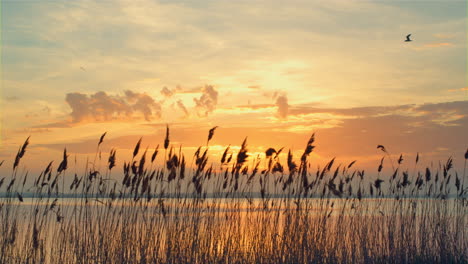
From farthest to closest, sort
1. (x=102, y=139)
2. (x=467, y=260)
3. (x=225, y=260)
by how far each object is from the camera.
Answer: (x=467, y=260), (x=225, y=260), (x=102, y=139)

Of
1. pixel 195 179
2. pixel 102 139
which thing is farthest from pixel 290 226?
pixel 102 139

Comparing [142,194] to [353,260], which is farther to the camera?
[353,260]

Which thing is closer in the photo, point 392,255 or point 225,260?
point 225,260

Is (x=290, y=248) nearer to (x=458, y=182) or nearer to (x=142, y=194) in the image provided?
(x=142, y=194)

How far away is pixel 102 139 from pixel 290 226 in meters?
4.12

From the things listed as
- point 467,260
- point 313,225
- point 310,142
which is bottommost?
point 467,260

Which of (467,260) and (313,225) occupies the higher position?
(313,225)

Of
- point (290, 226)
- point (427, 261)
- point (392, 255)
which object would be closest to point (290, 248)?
point (290, 226)

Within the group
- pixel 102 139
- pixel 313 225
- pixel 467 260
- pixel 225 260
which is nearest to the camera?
pixel 102 139

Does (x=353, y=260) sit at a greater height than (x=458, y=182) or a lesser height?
lesser

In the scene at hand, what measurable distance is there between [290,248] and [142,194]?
3.14 m

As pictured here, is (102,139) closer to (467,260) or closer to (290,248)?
(290,248)

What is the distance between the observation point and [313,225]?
1073 cm

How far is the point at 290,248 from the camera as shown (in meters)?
9.97
